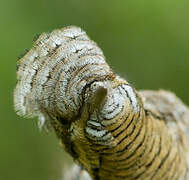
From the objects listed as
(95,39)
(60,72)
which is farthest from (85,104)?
(95,39)

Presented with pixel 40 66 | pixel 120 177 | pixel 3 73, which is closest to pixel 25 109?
pixel 40 66

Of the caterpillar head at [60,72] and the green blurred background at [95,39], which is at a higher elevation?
the green blurred background at [95,39]

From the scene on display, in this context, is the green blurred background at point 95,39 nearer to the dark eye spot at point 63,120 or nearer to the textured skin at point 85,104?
the textured skin at point 85,104

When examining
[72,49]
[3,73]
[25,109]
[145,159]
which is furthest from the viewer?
[3,73]

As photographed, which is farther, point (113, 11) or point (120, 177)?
point (113, 11)

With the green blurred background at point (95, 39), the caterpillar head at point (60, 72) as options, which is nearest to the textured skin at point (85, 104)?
the caterpillar head at point (60, 72)

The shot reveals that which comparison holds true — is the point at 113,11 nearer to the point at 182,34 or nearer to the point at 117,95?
the point at 182,34
